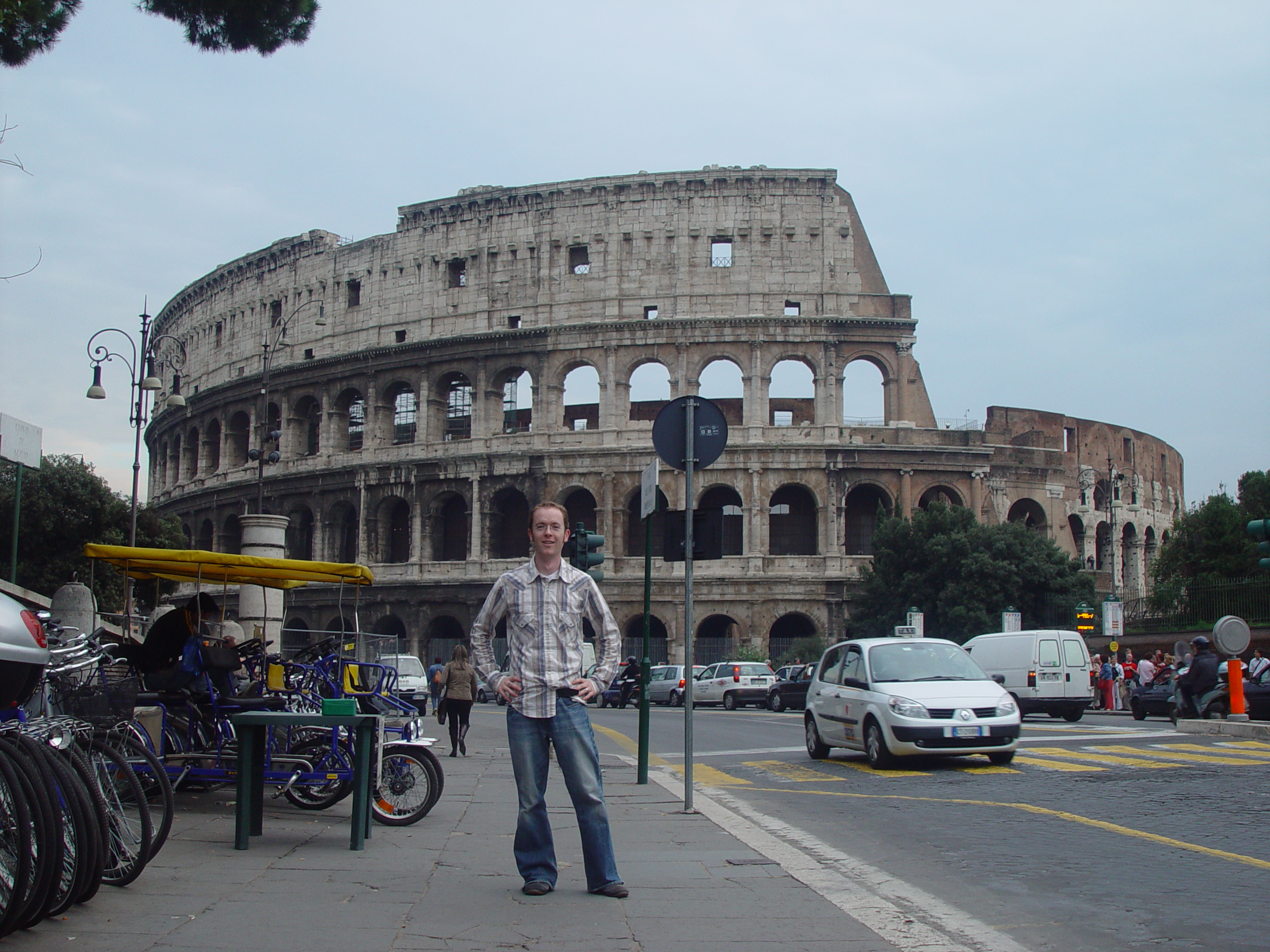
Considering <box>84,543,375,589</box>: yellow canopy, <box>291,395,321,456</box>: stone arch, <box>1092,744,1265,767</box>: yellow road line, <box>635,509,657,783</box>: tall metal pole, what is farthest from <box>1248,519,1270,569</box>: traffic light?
<box>291,395,321,456</box>: stone arch

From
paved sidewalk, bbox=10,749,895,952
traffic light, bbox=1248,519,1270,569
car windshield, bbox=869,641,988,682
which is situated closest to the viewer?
paved sidewalk, bbox=10,749,895,952

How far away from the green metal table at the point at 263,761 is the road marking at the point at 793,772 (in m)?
5.59

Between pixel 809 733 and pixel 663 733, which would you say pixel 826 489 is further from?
pixel 809 733

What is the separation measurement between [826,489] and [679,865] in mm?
35667

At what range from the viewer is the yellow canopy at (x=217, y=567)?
8.89m

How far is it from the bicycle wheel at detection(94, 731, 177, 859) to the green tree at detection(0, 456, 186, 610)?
3143 cm

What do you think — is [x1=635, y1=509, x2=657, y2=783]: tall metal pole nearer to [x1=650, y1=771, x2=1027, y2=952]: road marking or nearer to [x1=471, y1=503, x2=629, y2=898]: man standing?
[x1=650, y1=771, x2=1027, y2=952]: road marking

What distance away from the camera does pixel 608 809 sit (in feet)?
30.8

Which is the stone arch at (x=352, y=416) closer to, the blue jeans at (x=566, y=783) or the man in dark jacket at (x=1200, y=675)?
the man in dark jacket at (x=1200, y=675)

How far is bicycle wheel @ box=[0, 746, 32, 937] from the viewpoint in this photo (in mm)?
4117

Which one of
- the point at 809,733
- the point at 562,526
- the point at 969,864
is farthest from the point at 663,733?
the point at 562,526

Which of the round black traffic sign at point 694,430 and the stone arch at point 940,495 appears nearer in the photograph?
the round black traffic sign at point 694,430

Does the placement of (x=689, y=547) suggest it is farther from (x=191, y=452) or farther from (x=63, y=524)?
(x=191, y=452)

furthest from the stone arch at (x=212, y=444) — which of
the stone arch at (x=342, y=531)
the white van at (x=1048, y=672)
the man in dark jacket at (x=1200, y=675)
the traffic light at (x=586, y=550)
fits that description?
the man in dark jacket at (x=1200, y=675)
